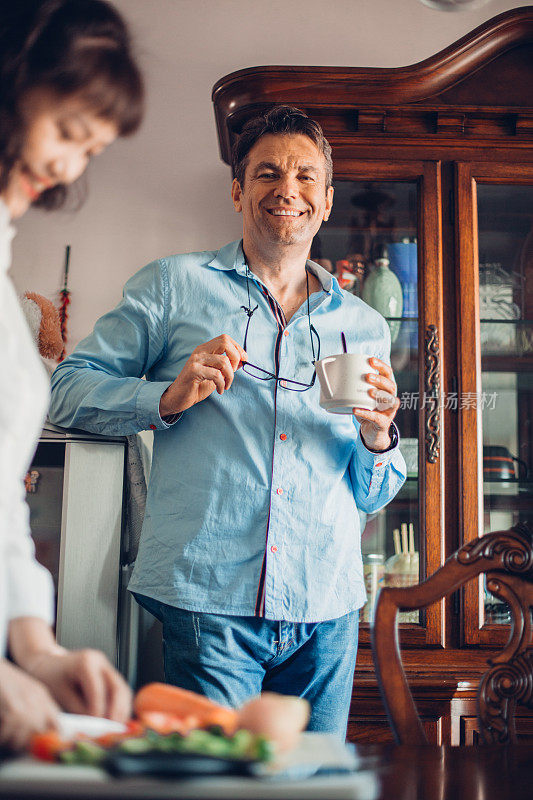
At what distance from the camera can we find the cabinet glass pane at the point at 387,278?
6.82ft

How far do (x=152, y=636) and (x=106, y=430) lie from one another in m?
0.75

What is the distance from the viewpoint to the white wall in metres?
2.43

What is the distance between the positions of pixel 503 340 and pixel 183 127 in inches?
45.4

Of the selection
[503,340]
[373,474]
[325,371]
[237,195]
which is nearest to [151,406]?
[325,371]

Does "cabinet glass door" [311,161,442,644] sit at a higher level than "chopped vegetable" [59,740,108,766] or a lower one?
higher

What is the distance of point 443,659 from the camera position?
1.95m

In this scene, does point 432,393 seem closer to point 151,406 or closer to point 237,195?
point 237,195

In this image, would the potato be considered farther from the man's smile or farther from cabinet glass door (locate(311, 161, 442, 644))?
cabinet glass door (locate(311, 161, 442, 644))

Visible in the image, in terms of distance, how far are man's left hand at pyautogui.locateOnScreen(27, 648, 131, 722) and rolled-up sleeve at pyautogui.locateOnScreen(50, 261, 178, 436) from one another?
34.0 inches

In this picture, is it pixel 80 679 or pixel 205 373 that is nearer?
pixel 80 679

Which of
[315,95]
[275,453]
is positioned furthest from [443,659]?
[315,95]

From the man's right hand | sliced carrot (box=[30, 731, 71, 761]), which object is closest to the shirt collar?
the man's right hand

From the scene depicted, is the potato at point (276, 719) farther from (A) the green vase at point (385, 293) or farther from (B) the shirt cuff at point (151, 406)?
(A) the green vase at point (385, 293)

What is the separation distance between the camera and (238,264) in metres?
1.63
